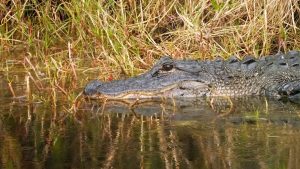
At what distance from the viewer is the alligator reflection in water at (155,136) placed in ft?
15.5

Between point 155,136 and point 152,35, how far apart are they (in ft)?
12.9

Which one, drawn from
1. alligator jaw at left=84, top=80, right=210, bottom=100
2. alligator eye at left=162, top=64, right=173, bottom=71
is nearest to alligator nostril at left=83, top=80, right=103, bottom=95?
alligator jaw at left=84, top=80, right=210, bottom=100

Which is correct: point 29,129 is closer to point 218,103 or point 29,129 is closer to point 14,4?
point 218,103

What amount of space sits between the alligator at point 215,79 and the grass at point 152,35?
644mm

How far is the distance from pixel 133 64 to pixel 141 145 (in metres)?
3.25

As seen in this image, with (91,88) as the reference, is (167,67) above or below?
above

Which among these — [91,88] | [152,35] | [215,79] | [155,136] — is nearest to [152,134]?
[155,136]

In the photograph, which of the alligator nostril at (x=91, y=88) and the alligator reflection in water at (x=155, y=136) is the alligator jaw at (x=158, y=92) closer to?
the alligator nostril at (x=91, y=88)

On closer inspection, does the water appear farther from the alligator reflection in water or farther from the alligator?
the alligator

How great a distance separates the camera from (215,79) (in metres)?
7.64

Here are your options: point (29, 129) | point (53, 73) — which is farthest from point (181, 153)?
point (53, 73)

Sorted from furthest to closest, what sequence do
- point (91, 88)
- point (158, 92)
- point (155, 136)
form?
point (158, 92), point (91, 88), point (155, 136)

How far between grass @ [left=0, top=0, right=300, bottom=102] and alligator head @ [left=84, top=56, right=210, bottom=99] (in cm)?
58

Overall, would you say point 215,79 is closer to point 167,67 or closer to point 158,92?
point 167,67
